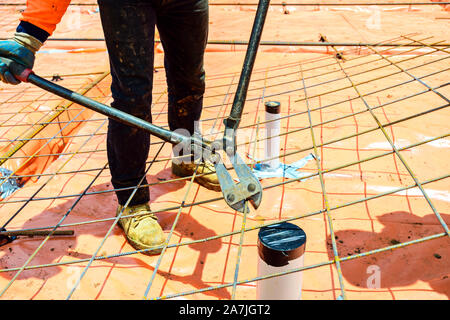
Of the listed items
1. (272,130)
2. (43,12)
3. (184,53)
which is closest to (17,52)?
(43,12)

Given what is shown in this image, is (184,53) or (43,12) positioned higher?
(43,12)

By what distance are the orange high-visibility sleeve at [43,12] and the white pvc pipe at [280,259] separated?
114 cm

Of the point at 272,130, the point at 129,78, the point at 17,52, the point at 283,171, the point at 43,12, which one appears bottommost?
the point at 283,171

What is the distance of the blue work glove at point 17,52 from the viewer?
1.37 meters

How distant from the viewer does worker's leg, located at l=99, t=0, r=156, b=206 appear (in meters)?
1.42

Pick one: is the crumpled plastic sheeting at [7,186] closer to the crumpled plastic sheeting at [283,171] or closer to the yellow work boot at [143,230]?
the yellow work boot at [143,230]

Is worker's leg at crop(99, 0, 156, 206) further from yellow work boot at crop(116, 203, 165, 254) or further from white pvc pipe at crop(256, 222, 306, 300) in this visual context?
white pvc pipe at crop(256, 222, 306, 300)

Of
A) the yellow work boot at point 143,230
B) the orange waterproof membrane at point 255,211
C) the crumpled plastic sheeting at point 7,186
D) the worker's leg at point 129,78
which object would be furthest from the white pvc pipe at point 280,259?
the crumpled plastic sheeting at point 7,186

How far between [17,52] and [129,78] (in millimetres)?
423

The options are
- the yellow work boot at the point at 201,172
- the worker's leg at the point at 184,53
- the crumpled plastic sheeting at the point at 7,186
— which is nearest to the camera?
the worker's leg at the point at 184,53

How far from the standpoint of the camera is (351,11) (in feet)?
19.3

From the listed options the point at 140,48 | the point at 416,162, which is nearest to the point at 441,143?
the point at 416,162

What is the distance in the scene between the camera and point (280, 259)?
983 mm

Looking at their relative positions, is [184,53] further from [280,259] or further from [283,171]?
[280,259]
